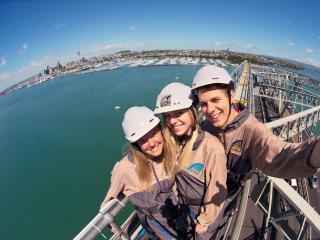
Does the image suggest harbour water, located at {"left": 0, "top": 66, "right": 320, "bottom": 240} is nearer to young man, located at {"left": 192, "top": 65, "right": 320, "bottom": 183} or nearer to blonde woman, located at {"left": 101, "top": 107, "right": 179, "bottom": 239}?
blonde woman, located at {"left": 101, "top": 107, "right": 179, "bottom": 239}

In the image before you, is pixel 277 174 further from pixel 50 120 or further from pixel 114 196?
pixel 50 120

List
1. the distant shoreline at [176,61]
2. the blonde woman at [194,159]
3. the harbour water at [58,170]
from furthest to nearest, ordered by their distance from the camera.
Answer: the distant shoreline at [176,61]
the harbour water at [58,170]
the blonde woman at [194,159]

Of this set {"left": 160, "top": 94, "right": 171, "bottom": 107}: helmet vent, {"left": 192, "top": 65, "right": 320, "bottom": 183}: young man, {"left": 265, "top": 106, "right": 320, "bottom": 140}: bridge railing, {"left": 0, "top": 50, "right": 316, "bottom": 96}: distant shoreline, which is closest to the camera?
{"left": 192, "top": 65, "right": 320, "bottom": 183}: young man

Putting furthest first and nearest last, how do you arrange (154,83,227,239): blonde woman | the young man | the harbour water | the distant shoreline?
the distant shoreline < the harbour water < (154,83,227,239): blonde woman < the young man

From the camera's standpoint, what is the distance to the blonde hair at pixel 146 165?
1860 mm

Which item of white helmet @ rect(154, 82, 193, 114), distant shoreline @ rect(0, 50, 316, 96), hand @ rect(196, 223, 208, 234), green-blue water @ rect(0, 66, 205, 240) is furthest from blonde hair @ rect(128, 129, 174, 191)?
distant shoreline @ rect(0, 50, 316, 96)

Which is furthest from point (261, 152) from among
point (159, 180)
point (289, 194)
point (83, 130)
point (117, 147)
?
point (83, 130)

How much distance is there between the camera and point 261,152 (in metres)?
1.46

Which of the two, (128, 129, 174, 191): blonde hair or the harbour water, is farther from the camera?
the harbour water

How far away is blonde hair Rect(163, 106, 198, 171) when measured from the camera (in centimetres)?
182

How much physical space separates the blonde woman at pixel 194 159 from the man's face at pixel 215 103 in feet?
0.41

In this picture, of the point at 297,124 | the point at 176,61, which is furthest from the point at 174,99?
the point at 176,61

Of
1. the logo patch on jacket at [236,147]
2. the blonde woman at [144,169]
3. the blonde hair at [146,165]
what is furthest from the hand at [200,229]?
the logo patch on jacket at [236,147]

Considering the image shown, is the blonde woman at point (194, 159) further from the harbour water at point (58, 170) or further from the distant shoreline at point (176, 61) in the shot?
the distant shoreline at point (176, 61)
